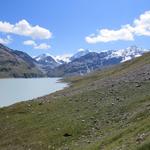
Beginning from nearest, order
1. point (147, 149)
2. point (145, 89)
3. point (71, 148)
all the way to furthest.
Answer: point (147, 149) < point (71, 148) < point (145, 89)

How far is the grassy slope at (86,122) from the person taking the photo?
1128 inches

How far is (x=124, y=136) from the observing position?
27531 mm

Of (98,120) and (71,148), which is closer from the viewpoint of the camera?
(71,148)

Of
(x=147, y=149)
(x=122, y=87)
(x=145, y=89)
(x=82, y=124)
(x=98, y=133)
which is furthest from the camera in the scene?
(x=122, y=87)

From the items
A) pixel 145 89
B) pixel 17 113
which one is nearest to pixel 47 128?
pixel 17 113

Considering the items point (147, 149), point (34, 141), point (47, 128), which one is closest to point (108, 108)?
point (47, 128)

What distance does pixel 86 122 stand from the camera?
39.3m

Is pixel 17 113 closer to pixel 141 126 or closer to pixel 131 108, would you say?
pixel 131 108

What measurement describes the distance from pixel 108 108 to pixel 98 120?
4201 millimetres

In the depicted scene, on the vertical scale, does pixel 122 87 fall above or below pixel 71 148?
above

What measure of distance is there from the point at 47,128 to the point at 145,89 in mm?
16382

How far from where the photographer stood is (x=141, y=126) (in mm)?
28031

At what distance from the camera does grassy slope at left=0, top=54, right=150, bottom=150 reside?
2864 centimetres

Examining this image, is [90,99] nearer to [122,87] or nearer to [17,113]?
[122,87]
